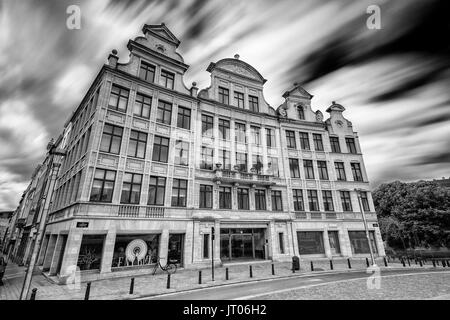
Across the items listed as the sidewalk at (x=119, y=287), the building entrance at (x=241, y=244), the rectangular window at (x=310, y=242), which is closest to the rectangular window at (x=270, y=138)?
the building entrance at (x=241, y=244)

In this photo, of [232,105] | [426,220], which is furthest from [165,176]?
[426,220]

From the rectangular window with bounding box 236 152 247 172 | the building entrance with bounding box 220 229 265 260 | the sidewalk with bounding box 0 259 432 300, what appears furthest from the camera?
the rectangular window with bounding box 236 152 247 172

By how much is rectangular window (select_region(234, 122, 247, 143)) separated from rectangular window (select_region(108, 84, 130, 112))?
1181 cm

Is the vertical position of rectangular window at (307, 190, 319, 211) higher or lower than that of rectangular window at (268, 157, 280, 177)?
lower

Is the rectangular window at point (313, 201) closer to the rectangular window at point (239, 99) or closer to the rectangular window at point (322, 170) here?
the rectangular window at point (322, 170)

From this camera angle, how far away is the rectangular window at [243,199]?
73.3ft

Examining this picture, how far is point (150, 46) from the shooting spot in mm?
21172

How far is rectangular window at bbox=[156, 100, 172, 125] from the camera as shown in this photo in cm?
2050

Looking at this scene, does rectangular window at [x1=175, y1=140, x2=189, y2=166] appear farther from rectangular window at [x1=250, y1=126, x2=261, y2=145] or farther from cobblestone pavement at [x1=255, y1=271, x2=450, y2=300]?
cobblestone pavement at [x1=255, y1=271, x2=450, y2=300]

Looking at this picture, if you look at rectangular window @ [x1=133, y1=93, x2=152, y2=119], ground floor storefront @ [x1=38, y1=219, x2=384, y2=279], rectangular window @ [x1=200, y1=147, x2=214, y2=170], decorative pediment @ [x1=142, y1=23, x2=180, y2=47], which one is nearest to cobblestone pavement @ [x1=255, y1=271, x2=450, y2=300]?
ground floor storefront @ [x1=38, y1=219, x2=384, y2=279]

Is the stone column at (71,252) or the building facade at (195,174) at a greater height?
the building facade at (195,174)

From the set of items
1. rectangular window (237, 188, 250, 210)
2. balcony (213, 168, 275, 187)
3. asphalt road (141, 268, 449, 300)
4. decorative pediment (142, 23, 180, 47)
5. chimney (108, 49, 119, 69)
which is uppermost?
decorative pediment (142, 23, 180, 47)

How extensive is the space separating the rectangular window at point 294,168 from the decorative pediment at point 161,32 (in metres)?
19.0

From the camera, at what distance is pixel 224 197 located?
2181 centimetres
